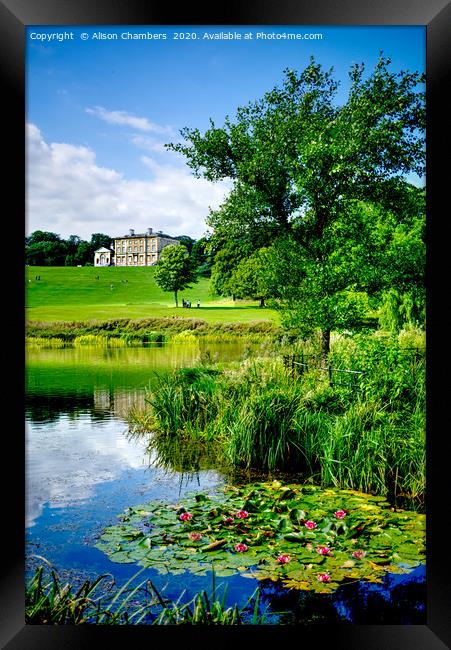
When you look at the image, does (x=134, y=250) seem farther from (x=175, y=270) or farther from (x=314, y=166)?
(x=314, y=166)

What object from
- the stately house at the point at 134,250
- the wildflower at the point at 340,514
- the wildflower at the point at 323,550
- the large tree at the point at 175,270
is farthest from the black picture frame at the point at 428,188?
the large tree at the point at 175,270

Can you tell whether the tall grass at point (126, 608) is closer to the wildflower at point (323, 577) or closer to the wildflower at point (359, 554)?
the wildflower at point (323, 577)

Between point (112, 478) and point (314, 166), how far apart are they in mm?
3177

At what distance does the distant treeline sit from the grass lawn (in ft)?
0.25

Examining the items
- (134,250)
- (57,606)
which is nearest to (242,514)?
(57,606)

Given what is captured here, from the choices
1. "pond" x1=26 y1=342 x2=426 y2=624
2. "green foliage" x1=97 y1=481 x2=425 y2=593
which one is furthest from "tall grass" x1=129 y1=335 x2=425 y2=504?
"green foliage" x1=97 y1=481 x2=425 y2=593

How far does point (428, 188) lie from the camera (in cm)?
292

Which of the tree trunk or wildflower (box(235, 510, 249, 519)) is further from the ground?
the tree trunk

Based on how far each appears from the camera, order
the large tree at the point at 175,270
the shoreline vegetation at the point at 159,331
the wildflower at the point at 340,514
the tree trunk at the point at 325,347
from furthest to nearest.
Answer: the tree trunk at the point at 325,347
the shoreline vegetation at the point at 159,331
the large tree at the point at 175,270
the wildflower at the point at 340,514

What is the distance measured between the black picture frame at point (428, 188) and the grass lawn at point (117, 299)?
36.2 inches

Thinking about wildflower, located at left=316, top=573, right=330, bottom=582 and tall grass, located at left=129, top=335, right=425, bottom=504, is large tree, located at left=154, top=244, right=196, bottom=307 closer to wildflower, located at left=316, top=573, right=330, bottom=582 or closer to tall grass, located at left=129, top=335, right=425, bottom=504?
tall grass, located at left=129, top=335, right=425, bottom=504

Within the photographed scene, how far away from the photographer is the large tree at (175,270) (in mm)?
4371

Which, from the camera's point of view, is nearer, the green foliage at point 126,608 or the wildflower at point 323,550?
the green foliage at point 126,608

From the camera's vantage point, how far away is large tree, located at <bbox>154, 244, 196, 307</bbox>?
4.37 metres
